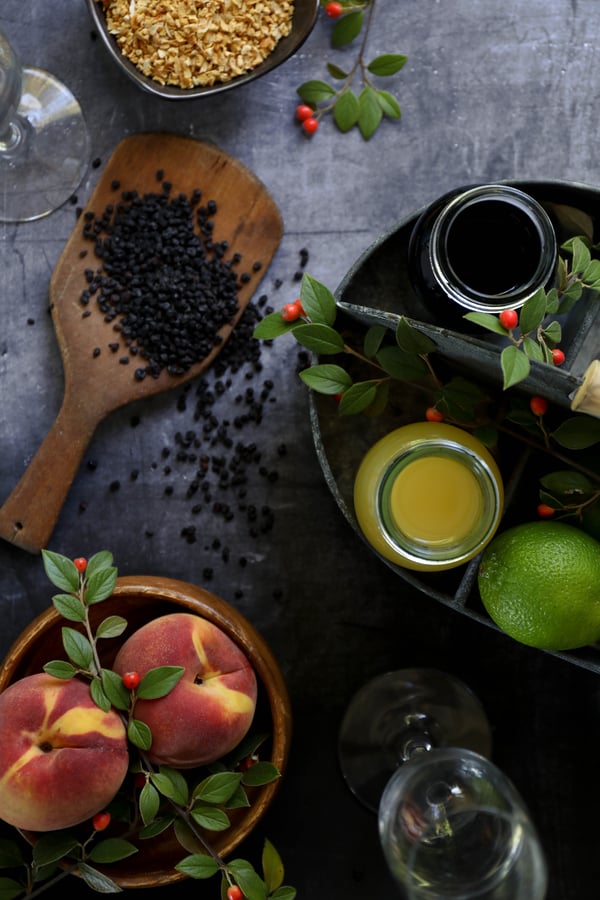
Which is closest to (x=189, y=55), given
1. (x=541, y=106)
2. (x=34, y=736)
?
(x=541, y=106)

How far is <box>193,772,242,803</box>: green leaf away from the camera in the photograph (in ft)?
2.90

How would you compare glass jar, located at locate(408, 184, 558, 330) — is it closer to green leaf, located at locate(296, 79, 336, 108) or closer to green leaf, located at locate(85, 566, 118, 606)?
green leaf, located at locate(296, 79, 336, 108)

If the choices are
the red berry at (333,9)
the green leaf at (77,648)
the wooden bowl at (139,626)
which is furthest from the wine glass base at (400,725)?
the red berry at (333,9)

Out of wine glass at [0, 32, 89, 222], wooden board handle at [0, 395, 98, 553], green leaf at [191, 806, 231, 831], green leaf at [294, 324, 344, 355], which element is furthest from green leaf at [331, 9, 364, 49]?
green leaf at [191, 806, 231, 831]

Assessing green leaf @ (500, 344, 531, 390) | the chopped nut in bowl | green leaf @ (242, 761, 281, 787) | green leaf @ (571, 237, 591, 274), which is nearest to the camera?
green leaf @ (500, 344, 531, 390)

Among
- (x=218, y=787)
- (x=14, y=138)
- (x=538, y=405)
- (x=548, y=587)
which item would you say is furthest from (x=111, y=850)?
(x=14, y=138)

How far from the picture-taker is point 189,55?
41.4 inches

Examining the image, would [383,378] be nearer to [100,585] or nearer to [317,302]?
[317,302]

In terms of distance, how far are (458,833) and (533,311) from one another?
19.1 inches

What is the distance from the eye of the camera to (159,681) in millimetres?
862

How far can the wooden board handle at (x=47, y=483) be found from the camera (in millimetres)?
1084

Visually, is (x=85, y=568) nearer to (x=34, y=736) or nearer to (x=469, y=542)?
(x=34, y=736)

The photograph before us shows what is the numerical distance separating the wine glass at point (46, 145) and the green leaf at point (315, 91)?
0.89 ft

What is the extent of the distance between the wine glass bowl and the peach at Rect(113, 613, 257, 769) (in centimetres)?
17
